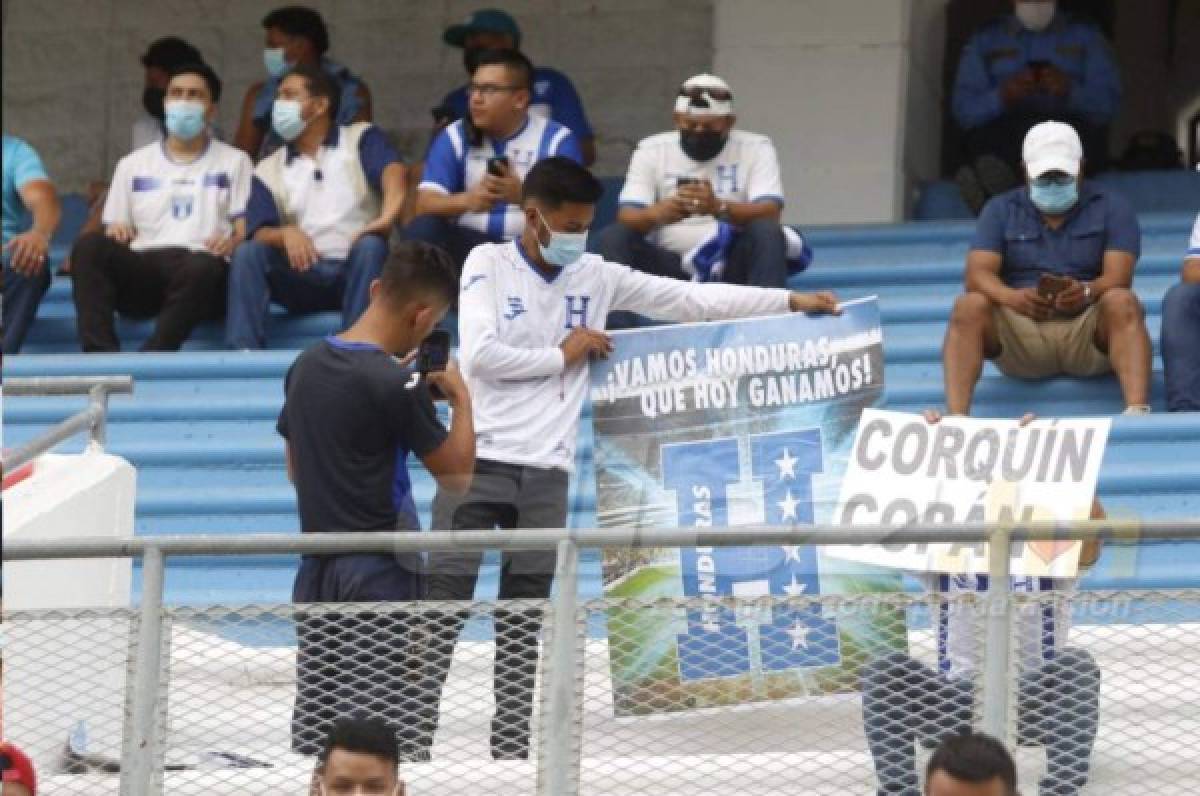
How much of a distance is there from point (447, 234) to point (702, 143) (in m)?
1.02

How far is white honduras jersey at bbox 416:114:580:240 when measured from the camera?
488 inches

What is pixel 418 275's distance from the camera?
8586mm

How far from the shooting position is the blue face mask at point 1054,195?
1118cm

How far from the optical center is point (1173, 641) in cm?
801

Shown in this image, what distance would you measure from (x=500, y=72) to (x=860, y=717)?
4.63 m

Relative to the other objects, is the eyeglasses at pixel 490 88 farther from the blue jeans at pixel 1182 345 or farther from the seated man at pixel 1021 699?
the seated man at pixel 1021 699

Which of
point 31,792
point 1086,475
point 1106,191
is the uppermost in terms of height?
point 1106,191

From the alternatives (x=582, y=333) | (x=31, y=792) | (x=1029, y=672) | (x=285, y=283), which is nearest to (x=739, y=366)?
(x=582, y=333)

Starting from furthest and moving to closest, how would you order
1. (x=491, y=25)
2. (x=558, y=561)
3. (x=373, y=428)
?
(x=491, y=25), (x=373, y=428), (x=558, y=561)

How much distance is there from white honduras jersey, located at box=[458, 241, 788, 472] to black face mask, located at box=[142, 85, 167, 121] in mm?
4765

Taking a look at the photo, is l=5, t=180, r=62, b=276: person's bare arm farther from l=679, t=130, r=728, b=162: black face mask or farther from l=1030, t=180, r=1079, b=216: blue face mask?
l=1030, t=180, r=1079, b=216: blue face mask

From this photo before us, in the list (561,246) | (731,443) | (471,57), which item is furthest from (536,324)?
(471,57)

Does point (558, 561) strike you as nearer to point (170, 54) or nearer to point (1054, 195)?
point (1054, 195)

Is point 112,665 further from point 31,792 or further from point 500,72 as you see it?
point 500,72
